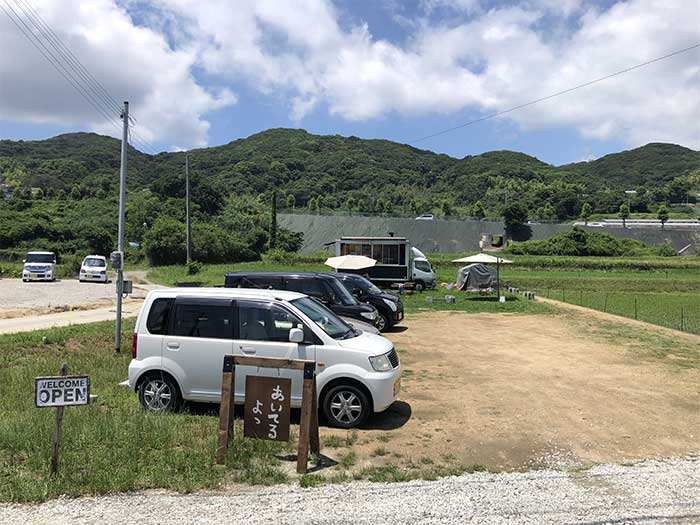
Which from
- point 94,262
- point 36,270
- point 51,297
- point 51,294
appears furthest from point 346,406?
point 36,270

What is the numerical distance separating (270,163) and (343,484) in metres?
126

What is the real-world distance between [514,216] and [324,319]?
66.4 m

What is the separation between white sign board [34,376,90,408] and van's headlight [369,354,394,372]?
3149 mm

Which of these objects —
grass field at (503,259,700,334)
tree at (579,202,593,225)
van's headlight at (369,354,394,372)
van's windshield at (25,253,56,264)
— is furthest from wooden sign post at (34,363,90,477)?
tree at (579,202,593,225)

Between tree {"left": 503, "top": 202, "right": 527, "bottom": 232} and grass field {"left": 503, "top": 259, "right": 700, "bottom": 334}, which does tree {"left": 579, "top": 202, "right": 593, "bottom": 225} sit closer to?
tree {"left": 503, "top": 202, "right": 527, "bottom": 232}

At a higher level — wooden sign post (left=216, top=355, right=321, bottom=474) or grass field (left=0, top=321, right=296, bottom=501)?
wooden sign post (left=216, top=355, right=321, bottom=474)

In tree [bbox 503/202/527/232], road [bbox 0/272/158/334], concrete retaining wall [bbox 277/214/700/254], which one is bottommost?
road [bbox 0/272/158/334]

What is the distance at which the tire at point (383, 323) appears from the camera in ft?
48.0

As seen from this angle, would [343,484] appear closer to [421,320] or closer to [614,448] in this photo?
[614,448]

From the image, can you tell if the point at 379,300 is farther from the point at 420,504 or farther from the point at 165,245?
the point at 165,245

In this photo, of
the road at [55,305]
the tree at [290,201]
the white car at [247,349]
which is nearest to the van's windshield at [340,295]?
the white car at [247,349]

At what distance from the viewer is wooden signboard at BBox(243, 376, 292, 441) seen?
5.30 metres

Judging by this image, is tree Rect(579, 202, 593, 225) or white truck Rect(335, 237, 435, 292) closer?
white truck Rect(335, 237, 435, 292)

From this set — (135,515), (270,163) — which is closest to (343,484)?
(135,515)
